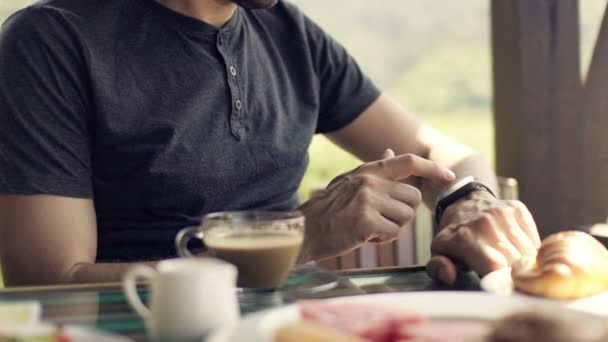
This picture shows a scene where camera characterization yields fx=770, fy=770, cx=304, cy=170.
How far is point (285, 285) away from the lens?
1049 millimetres

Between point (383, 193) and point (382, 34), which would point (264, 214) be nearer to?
point (383, 193)

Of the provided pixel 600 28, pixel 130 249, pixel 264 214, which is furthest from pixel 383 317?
pixel 600 28

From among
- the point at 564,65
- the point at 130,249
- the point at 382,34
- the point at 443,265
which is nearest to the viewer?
the point at 443,265

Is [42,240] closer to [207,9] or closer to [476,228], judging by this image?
[207,9]

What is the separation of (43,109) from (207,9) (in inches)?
16.9

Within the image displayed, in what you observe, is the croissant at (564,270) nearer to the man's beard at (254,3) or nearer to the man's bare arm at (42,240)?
the man's bare arm at (42,240)

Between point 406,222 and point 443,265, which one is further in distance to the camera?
point 406,222

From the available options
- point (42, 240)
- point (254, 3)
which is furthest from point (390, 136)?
point (42, 240)

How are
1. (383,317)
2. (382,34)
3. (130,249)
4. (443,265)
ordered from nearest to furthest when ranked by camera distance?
(383,317) < (443,265) < (130,249) < (382,34)

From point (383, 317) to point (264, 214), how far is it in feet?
0.96

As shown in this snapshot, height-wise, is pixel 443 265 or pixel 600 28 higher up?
pixel 600 28

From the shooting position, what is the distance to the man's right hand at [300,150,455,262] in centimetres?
124

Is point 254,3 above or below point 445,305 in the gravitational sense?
above

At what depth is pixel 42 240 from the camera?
1.30 meters
